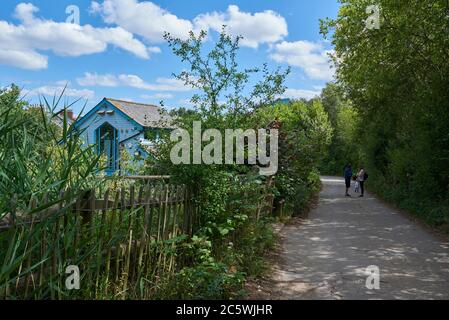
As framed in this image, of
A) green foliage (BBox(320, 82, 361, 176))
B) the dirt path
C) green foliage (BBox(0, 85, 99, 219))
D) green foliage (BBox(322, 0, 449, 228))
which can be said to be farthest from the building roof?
green foliage (BBox(320, 82, 361, 176))

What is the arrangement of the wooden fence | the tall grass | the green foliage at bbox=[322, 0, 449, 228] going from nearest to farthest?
the tall grass, the wooden fence, the green foliage at bbox=[322, 0, 449, 228]

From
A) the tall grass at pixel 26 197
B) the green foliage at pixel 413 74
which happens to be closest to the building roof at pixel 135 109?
the green foliage at pixel 413 74

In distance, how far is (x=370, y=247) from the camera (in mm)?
8547

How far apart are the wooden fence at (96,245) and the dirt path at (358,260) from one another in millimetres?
1699

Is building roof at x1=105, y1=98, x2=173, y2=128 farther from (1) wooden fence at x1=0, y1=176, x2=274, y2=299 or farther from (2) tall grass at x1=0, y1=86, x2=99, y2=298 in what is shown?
(2) tall grass at x1=0, y1=86, x2=99, y2=298

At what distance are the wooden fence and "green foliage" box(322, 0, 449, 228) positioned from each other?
8.71m

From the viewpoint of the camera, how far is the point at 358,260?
291 inches

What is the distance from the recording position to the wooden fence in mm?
3662

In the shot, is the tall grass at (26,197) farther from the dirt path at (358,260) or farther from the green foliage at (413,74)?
the green foliage at (413,74)

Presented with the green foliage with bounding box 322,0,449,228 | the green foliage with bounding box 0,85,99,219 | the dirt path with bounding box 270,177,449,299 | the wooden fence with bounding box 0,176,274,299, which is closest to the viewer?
the wooden fence with bounding box 0,176,274,299

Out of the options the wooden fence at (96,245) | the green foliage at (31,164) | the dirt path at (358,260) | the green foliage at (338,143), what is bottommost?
the dirt path at (358,260)

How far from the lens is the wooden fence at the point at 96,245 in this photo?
12.0 ft

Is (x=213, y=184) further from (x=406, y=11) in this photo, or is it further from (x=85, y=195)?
(x=406, y=11)
